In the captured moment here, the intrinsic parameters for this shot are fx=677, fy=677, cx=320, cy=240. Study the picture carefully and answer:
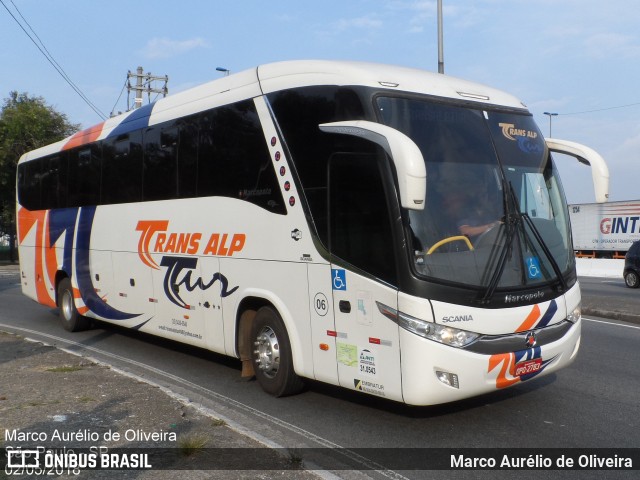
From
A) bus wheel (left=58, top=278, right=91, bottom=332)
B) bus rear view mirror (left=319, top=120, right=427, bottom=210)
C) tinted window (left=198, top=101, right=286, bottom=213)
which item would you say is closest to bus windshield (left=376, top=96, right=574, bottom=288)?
bus rear view mirror (left=319, top=120, right=427, bottom=210)

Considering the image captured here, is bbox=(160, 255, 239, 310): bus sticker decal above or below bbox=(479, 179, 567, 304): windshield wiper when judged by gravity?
below

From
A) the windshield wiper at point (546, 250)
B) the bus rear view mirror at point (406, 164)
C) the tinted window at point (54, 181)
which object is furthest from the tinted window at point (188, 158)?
the tinted window at point (54, 181)

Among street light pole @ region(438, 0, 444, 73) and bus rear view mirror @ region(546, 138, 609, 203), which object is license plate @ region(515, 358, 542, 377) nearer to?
bus rear view mirror @ region(546, 138, 609, 203)

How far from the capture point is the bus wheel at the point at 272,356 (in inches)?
291

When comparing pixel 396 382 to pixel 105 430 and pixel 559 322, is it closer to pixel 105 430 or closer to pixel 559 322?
pixel 559 322

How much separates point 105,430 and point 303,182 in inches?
119

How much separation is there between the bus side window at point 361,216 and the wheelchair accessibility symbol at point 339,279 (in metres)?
0.15

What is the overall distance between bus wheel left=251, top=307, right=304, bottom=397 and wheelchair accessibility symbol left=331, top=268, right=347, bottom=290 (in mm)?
1121

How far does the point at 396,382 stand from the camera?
5992mm

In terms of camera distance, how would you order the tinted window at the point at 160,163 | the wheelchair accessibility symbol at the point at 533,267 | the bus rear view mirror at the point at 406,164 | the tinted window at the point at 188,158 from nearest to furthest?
1. the bus rear view mirror at the point at 406,164
2. the wheelchair accessibility symbol at the point at 533,267
3. the tinted window at the point at 188,158
4. the tinted window at the point at 160,163

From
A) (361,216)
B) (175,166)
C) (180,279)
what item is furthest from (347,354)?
(175,166)

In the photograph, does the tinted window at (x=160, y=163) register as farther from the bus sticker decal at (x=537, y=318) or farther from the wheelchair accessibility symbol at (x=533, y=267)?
the bus sticker decal at (x=537, y=318)

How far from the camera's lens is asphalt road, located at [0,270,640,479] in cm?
600

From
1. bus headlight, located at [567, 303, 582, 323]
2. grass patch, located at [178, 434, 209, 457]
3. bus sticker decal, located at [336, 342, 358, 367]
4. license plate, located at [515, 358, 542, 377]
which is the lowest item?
grass patch, located at [178, 434, 209, 457]
